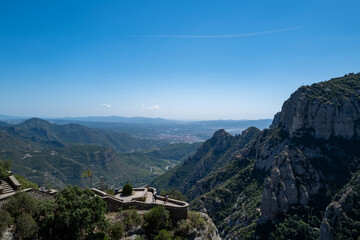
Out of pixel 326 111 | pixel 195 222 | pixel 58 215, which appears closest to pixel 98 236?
pixel 58 215

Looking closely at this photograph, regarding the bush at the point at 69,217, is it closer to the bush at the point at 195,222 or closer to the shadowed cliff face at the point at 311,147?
the bush at the point at 195,222

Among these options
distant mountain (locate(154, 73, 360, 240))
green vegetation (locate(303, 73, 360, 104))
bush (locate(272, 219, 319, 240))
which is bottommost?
bush (locate(272, 219, 319, 240))

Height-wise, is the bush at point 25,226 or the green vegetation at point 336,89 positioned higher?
the green vegetation at point 336,89

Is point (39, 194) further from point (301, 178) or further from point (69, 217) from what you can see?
point (301, 178)

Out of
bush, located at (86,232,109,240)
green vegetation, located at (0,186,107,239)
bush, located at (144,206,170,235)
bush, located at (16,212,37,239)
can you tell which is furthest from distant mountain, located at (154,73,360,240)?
bush, located at (16,212,37,239)

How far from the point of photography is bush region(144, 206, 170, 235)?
954 inches

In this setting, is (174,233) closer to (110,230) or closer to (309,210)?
(110,230)

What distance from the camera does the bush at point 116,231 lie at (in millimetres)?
22062

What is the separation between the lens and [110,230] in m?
22.3

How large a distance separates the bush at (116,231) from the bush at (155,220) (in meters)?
3.00

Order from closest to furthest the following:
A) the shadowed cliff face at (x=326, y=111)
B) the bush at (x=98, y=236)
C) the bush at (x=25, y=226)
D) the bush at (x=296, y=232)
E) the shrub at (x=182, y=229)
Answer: the bush at (x=25, y=226) < the bush at (x=98, y=236) < the shrub at (x=182, y=229) < the bush at (x=296, y=232) < the shadowed cliff face at (x=326, y=111)

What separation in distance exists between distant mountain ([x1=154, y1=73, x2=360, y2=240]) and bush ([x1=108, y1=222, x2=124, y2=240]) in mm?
59014

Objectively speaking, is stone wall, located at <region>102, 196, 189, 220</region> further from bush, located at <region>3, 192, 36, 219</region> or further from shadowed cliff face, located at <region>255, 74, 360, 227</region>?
shadowed cliff face, located at <region>255, 74, 360, 227</region>

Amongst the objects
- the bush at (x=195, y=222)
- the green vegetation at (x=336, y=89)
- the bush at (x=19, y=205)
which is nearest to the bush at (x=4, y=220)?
the bush at (x=19, y=205)
